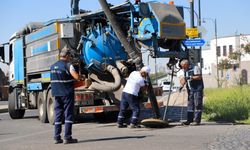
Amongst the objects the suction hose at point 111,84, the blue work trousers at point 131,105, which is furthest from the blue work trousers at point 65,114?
the suction hose at point 111,84

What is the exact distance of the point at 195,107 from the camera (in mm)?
12109

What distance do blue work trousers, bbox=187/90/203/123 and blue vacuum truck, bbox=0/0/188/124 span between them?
951 mm

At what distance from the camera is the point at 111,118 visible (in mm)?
15445

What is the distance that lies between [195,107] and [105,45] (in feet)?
10.6

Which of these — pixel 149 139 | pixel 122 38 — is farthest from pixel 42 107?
pixel 149 139

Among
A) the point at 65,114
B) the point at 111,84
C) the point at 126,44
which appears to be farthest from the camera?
the point at 111,84

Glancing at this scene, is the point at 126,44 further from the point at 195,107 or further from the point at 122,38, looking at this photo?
the point at 195,107

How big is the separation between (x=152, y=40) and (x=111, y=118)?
4215mm

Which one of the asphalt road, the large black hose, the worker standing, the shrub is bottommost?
the asphalt road

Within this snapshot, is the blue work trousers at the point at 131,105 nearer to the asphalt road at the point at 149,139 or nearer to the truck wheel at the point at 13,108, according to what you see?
the asphalt road at the point at 149,139

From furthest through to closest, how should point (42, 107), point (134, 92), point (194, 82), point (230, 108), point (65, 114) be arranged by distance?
1. point (42, 107)
2. point (230, 108)
3. point (194, 82)
4. point (134, 92)
5. point (65, 114)

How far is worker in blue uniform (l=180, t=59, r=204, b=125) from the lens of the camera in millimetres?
12078

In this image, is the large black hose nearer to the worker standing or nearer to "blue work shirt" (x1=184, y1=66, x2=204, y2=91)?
the worker standing

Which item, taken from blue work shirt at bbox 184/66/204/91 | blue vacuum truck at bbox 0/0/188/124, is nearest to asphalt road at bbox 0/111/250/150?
blue work shirt at bbox 184/66/204/91
